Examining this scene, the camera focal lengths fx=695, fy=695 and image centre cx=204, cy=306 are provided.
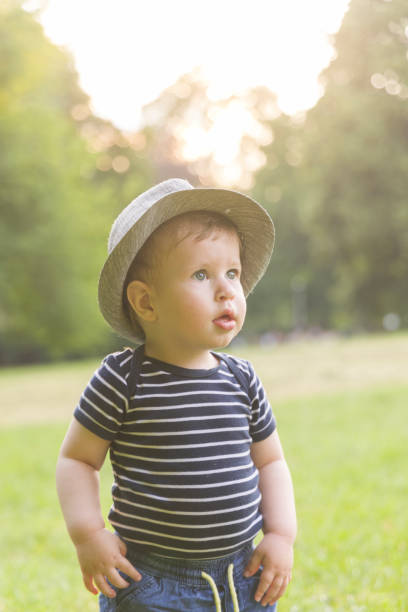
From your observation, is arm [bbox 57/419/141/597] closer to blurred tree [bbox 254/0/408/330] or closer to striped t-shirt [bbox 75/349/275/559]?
striped t-shirt [bbox 75/349/275/559]

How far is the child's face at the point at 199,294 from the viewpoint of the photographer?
5.10 ft

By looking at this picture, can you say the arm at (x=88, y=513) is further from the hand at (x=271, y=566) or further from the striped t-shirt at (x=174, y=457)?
the hand at (x=271, y=566)

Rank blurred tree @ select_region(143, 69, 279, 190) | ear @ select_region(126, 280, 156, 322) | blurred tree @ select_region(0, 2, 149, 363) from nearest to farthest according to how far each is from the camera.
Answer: ear @ select_region(126, 280, 156, 322) < blurred tree @ select_region(143, 69, 279, 190) < blurred tree @ select_region(0, 2, 149, 363)

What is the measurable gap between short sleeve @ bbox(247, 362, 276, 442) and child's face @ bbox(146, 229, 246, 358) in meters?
0.16

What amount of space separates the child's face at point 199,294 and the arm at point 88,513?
0.32 metres

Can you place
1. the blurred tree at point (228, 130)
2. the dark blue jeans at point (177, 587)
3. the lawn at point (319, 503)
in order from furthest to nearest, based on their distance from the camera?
1. the blurred tree at point (228, 130)
2. the lawn at point (319, 503)
3. the dark blue jeans at point (177, 587)

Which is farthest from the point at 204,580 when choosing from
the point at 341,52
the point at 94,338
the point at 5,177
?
the point at 94,338

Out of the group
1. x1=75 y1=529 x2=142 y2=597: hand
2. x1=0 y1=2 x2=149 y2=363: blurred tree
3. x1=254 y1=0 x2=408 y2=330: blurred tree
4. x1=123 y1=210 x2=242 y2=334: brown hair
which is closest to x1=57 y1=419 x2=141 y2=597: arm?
x1=75 y1=529 x2=142 y2=597: hand

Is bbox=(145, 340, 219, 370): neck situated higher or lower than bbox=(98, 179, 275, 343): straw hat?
lower

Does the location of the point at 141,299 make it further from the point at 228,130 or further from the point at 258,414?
the point at 228,130

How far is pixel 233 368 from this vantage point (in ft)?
5.51

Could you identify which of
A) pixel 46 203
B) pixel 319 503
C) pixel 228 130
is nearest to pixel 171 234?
pixel 319 503

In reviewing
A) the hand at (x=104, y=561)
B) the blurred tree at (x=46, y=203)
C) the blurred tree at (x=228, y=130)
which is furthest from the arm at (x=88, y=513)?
the blurred tree at (x=46, y=203)

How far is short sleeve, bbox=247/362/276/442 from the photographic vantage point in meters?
1.68
